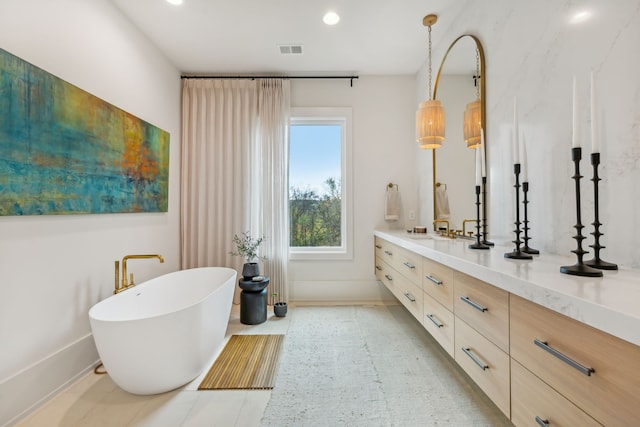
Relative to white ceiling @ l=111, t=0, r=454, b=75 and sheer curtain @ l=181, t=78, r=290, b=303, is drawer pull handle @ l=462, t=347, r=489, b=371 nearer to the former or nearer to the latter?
sheer curtain @ l=181, t=78, r=290, b=303

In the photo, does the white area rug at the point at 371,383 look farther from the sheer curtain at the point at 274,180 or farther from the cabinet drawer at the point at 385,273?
the sheer curtain at the point at 274,180

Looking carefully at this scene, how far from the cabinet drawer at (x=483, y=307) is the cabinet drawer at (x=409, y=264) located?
0.53 m

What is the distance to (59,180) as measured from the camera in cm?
177

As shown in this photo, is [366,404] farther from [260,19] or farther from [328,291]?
[260,19]

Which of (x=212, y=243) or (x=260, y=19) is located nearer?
(x=260, y=19)

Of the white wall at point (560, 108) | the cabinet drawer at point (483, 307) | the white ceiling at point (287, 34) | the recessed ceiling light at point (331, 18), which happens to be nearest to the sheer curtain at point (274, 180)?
the white ceiling at point (287, 34)

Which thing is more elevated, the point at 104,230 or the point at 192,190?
the point at 192,190

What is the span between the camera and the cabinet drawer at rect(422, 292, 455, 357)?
1.55 meters

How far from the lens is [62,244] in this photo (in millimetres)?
1822

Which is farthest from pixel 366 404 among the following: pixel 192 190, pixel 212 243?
pixel 192 190

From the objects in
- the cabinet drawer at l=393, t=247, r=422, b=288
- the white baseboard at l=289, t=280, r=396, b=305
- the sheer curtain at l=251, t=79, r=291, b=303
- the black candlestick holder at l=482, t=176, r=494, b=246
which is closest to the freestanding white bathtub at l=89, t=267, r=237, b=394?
the sheer curtain at l=251, t=79, r=291, b=303

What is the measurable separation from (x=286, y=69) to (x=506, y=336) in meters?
3.26

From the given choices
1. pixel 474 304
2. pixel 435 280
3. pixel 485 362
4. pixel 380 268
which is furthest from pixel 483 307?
pixel 380 268

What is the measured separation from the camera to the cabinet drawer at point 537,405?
79cm
